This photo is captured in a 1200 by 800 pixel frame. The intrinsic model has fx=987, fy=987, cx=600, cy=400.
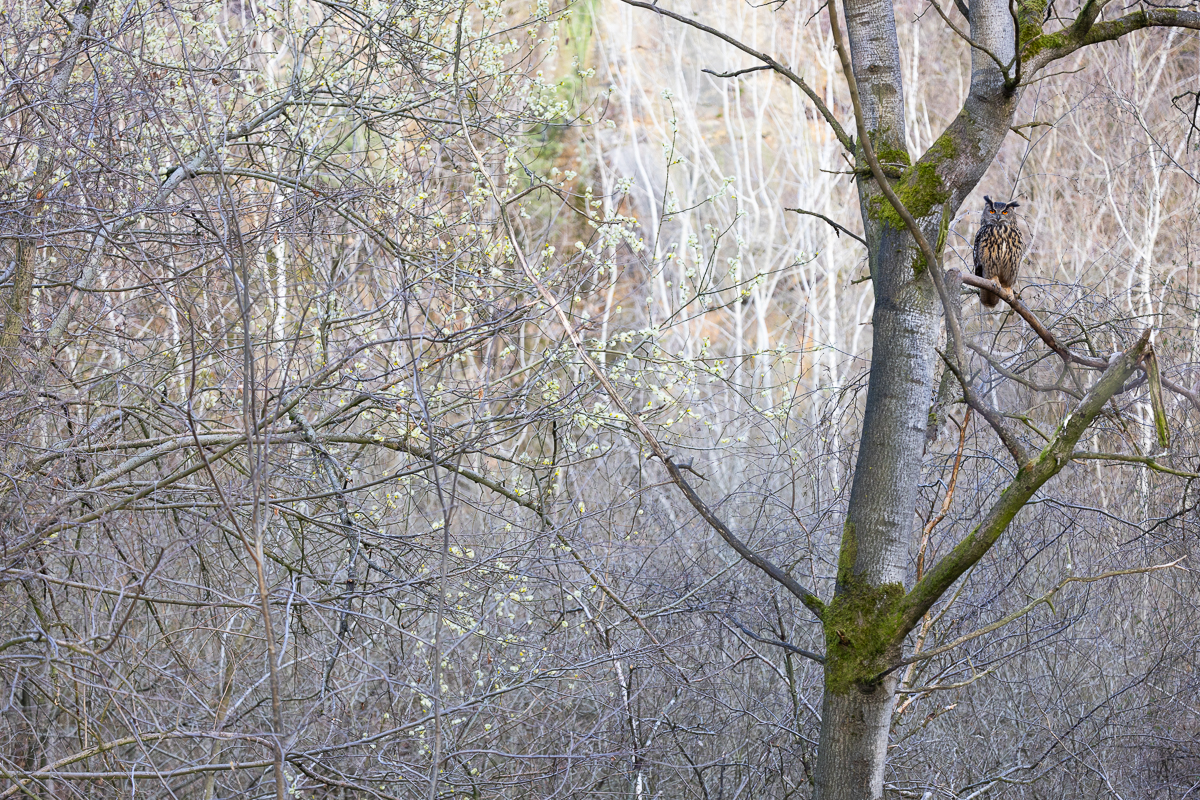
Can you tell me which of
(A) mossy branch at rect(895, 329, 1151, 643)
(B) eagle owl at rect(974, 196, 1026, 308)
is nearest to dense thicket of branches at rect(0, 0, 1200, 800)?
(B) eagle owl at rect(974, 196, 1026, 308)

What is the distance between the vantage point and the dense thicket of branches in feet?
10.9

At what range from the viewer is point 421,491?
181 inches

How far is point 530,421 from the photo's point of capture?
355cm

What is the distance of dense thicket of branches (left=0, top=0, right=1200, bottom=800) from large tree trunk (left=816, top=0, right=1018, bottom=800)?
1.14 ft

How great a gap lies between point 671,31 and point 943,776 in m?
10.9

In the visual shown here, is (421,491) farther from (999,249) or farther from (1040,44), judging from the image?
(1040,44)

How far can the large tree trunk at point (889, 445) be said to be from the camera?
2.25 meters

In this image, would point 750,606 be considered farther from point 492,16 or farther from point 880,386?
point 492,16

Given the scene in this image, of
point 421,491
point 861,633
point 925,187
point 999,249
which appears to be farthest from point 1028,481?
point 421,491

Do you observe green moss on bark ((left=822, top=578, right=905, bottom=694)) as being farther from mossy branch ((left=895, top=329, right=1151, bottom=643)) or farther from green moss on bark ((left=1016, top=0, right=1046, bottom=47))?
green moss on bark ((left=1016, top=0, right=1046, bottom=47))

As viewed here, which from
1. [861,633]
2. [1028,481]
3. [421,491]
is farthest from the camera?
[421,491]

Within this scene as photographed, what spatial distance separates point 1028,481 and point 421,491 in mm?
3128

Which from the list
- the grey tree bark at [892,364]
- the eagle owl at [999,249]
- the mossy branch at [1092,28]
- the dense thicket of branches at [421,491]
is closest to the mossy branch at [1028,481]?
the grey tree bark at [892,364]

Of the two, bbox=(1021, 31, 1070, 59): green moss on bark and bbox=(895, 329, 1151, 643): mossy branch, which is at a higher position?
bbox=(1021, 31, 1070, 59): green moss on bark
